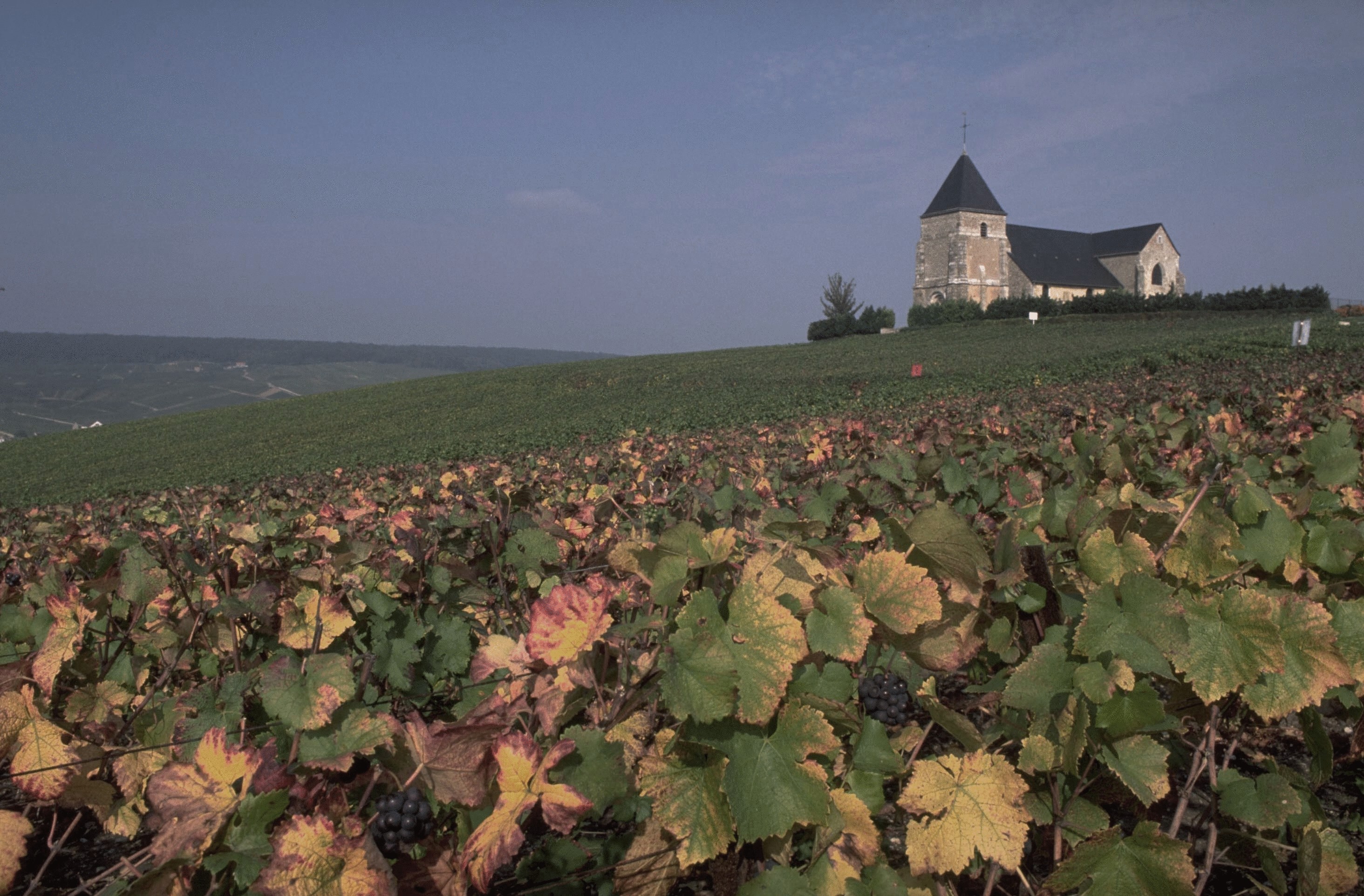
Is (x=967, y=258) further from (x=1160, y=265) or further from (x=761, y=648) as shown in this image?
(x=761, y=648)

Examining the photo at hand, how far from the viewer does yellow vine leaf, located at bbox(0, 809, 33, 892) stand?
1080 millimetres

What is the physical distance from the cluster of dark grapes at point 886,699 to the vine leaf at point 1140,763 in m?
0.25

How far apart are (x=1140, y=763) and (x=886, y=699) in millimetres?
327

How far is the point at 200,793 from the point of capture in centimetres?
91

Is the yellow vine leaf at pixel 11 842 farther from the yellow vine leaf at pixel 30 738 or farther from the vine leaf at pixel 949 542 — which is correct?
the vine leaf at pixel 949 542

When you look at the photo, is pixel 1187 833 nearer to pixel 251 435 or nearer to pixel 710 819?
pixel 710 819

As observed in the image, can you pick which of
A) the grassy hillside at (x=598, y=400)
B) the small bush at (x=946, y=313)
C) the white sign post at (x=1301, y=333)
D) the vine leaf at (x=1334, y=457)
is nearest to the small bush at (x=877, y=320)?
the small bush at (x=946, y=313)

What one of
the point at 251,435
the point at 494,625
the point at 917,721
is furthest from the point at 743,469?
the point at 251,435

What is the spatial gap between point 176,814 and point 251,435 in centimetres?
4466

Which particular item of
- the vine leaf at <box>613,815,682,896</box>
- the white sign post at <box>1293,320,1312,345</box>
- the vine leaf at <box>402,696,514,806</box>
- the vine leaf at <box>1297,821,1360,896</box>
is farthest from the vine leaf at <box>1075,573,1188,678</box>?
the white sign post at <box>1293,320,1312,345</box>

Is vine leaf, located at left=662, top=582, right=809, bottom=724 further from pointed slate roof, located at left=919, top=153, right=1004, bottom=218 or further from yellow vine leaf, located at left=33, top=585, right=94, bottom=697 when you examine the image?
pointed slate roof, located at left=919, top=153, right=1004, bottom=218

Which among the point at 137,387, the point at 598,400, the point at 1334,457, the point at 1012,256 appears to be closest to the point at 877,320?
the point at 1012,256

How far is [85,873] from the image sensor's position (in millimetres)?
1422

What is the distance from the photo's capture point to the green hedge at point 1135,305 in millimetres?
52812
